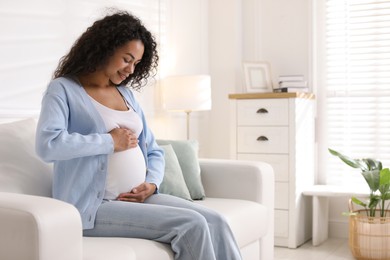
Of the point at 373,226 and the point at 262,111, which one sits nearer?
the point at 373,226

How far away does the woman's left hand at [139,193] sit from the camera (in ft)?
7.77

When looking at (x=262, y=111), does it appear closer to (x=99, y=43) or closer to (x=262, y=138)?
(x=262, y=138)

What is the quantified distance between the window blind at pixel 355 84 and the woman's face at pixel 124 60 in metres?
2.37

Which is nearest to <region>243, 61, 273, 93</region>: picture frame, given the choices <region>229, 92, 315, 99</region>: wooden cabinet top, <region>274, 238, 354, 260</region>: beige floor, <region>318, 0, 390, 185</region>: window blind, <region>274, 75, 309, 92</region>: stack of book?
<region>274, 75, 309, 92</region>: stack of book

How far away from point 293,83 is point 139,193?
2258 mm

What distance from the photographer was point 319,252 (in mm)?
4055

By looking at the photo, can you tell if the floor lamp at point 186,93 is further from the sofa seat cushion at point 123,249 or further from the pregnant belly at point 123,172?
the sofa seat cushion at point 123,249

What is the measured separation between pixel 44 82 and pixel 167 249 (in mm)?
1383

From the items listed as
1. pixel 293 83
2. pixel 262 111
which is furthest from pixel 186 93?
pixel 293 83

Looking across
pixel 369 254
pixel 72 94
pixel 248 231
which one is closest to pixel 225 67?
pixel 369 254

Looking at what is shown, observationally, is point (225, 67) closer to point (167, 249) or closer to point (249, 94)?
point (249, 94)

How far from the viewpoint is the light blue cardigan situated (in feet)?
7.02

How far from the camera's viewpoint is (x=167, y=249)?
2170 mm

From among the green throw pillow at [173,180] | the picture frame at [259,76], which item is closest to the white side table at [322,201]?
the picture frame at [259,76]
